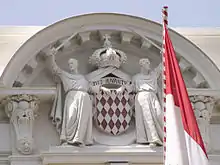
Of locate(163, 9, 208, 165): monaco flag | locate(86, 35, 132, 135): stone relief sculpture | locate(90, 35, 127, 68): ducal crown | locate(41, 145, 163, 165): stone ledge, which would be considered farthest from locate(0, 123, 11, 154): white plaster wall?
locate(163, 9, 208, 165): monaco flag

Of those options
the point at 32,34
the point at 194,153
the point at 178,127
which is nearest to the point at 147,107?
the point at 32,34

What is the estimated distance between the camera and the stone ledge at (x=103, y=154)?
1343cm

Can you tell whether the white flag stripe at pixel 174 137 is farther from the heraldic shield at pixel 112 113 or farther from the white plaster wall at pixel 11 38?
the white plaster wall at pixel 11 38

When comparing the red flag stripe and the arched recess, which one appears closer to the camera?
the red flag stripe

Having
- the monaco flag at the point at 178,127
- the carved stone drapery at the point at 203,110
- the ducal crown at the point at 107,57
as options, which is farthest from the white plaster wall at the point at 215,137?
the monaco flag at the point at 178,127

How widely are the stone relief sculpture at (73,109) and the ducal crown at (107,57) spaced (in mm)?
257

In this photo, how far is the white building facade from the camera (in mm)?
13539

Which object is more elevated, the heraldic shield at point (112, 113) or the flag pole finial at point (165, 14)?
Answer: the flag pole finial at point (165, 14)

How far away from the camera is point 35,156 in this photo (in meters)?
13.5

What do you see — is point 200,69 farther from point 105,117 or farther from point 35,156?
point 35,156

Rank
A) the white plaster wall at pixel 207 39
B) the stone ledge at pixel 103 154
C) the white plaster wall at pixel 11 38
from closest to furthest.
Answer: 1. the stone ledge at pixel 103 154
2. the white plaster wall at pixel 11 38
3. the white plaster wall at pixel 207 39

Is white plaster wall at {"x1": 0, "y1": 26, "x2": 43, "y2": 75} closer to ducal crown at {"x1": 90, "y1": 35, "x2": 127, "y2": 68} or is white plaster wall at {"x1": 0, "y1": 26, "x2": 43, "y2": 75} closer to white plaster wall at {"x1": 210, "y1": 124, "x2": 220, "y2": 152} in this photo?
ducal crown at {"x1": 90, "y1": 35, "x2": 127, "y2": 68}

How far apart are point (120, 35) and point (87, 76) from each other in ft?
2.15

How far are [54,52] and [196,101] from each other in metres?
1.73
